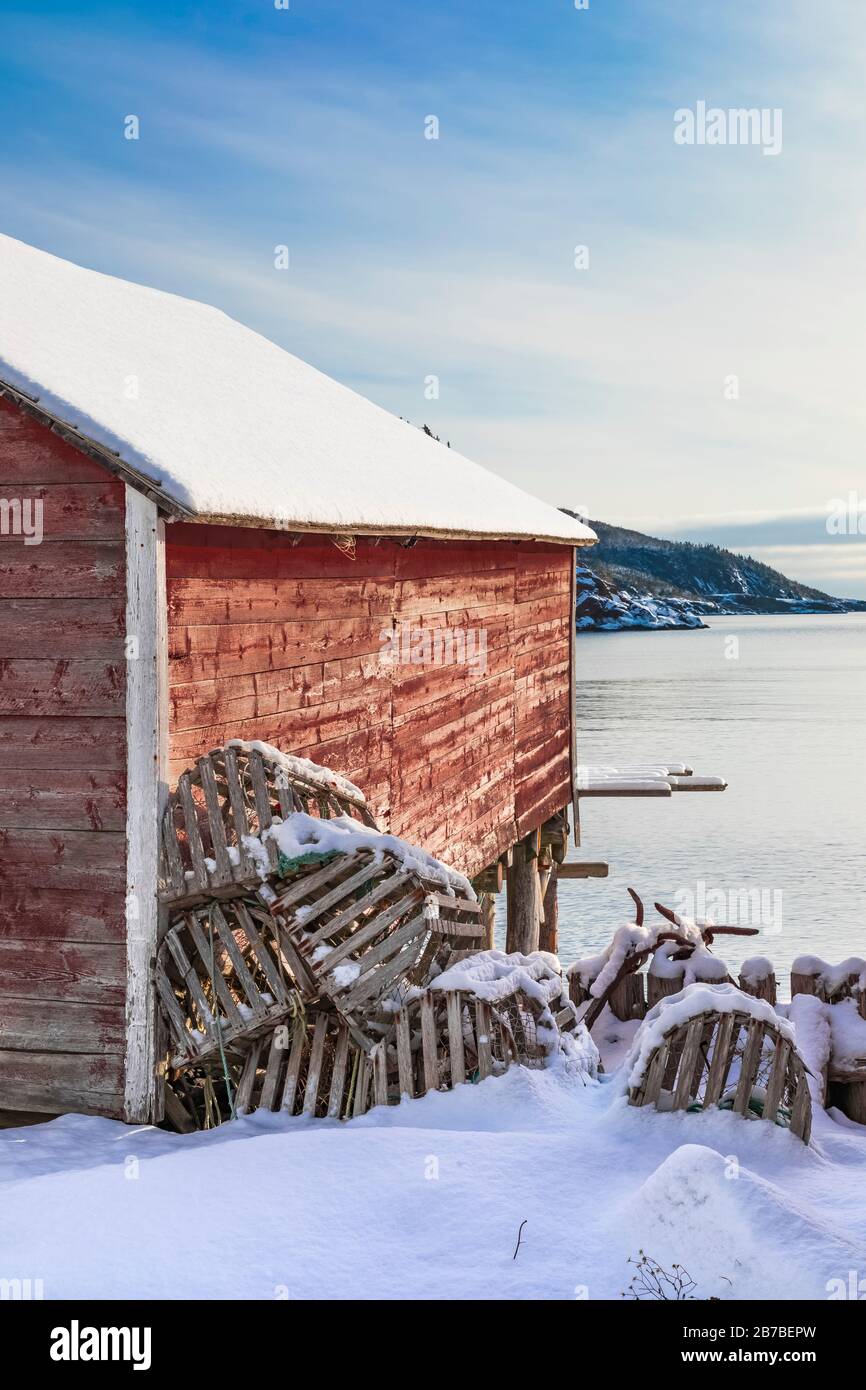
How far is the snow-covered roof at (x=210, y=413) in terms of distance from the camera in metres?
6.13

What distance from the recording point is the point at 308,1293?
3496mm

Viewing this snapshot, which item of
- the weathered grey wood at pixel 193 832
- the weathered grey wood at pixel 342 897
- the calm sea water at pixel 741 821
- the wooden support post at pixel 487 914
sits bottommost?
the calm sea water at pixel 741 821

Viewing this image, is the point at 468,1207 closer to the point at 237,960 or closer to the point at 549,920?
the point at 237,960

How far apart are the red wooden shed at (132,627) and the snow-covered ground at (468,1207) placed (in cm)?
113

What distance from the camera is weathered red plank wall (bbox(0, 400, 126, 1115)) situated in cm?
611

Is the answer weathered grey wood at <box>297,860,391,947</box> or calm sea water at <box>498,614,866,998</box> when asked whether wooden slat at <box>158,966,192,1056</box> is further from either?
calm sea water at <box>498,614,866,998</box>

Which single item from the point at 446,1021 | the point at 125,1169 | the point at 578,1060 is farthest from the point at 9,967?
the point at 578,1060

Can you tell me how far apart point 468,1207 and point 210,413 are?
5.86 meters

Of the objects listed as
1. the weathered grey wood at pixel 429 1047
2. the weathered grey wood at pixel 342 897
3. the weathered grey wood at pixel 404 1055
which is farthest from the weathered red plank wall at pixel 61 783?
the weathered grey wood at pixel 429 1047

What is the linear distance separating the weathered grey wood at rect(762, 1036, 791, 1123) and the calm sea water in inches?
178

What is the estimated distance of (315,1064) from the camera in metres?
5.71

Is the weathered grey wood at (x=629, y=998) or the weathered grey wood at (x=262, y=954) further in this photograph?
the weathered grey wood at (x=629, y=998)

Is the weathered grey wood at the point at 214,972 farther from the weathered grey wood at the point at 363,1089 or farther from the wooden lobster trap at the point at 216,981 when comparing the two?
the weathered grey wood at the point at 363,1089

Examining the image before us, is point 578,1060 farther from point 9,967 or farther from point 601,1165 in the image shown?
point 9,967
